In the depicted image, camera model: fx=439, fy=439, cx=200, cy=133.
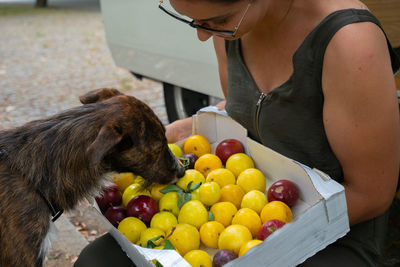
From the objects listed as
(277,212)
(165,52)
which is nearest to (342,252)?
(277,212)

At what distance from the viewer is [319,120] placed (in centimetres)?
218

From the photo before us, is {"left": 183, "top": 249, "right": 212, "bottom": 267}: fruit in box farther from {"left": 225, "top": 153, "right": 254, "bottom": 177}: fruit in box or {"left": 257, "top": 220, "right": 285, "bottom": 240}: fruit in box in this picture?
{"left": 225, "top": 153, "right": 254, "bottom": 177}: fruit in box

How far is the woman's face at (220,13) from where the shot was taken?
198 centimetres

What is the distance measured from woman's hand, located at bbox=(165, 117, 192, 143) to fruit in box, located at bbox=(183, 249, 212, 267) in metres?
1.13

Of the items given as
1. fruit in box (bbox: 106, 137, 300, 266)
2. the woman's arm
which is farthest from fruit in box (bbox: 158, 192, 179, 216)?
the woman's arm

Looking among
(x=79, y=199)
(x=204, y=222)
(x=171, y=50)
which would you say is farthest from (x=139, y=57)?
(x=204, y=222)

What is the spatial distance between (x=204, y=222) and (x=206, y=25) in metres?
0.95

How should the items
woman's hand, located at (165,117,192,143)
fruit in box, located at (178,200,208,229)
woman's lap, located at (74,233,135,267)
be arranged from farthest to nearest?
woman's hand, located at (165,117,192,143) → woman's lap, located at (74,233,135,267) → fruit in box, located at (178,200,208,229)

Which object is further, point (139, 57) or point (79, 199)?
point (139, 57)

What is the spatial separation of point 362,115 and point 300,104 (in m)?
0.32

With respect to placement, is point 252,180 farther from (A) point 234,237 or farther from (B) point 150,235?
(B) point 150,235

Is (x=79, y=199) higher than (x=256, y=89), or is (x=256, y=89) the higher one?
(x=256, y=89)

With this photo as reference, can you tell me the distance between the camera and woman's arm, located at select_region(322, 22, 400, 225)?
190 centimetres

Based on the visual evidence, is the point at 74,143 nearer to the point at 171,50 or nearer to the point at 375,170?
the point at 375,170
